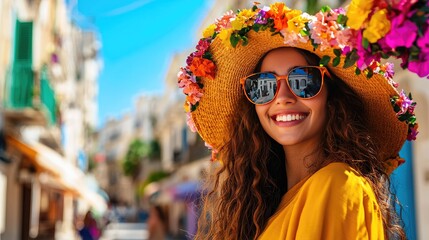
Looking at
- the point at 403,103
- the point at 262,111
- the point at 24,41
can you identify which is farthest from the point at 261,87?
the point at 24,41

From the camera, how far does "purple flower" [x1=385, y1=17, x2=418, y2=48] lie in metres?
1.48

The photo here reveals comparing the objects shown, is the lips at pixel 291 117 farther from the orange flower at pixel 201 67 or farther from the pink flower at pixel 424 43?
the pink flower at pixel 424 43

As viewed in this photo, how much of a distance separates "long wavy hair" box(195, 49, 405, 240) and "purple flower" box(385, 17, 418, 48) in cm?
53

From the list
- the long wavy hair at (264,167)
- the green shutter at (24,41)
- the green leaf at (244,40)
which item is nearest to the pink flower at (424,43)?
the long wavy hair at (264,167)

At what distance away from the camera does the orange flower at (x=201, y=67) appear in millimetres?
2447

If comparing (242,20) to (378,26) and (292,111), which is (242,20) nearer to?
(292,111)

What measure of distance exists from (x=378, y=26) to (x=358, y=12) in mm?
84

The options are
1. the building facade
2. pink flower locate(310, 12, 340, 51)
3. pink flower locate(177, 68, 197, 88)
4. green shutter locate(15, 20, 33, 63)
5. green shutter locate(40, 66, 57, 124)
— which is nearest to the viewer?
pink flower locate(310, 12, 340, 51)

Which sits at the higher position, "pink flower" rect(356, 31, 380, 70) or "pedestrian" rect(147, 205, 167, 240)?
"pink flower" rect(356, 31, 380, 70)

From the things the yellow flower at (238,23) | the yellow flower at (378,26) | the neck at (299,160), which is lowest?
the neck at (299,160)

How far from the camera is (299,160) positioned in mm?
2275

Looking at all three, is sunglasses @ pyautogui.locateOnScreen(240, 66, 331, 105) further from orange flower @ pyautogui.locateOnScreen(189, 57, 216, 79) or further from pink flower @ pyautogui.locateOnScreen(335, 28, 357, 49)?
pink flower @ pyautogui.locateOnScreen(335, 28, 357, 49)

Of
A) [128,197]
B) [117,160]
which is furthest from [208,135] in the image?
[117,160]

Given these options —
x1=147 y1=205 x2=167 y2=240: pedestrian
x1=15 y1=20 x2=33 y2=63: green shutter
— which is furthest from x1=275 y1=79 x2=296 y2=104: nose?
x1=15 y1=20 x2=33 y2=63: green shutter
